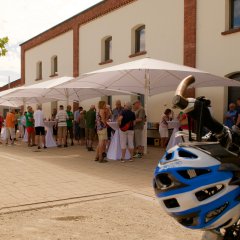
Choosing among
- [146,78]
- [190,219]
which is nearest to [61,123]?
[146,78]

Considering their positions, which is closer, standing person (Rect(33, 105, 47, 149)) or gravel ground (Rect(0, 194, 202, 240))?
gravel ground (Rect(0, 194, 202, 240))

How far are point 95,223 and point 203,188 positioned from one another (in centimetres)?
336

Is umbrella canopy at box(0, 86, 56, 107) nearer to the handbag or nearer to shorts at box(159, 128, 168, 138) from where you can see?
shorts at box(159, 128, 168, 138)

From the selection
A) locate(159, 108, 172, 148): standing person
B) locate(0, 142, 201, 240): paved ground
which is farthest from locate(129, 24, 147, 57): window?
locate(0, 142, 201, 240): paved ground

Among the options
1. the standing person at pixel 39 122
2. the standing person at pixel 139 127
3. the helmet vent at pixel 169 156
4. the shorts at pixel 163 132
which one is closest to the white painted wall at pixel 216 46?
the shorts at pixel 163 132

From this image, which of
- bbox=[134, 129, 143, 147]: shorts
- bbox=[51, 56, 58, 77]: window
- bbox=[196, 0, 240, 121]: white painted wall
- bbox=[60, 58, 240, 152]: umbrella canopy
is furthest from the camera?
bbox=[51, 56, 58, 77]: window

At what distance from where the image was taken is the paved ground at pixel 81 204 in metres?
4.70

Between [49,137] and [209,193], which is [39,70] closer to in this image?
[49,137]

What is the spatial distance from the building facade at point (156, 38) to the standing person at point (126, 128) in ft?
13.6

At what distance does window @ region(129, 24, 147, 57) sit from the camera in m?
18.4

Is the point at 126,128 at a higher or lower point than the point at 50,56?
lower

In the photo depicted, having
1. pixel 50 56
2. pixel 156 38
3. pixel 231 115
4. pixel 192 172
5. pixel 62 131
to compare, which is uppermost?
pixel 50 56

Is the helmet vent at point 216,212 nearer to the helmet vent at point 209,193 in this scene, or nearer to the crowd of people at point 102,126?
the helmet vent at point 209,193

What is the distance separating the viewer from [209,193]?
204 cm
